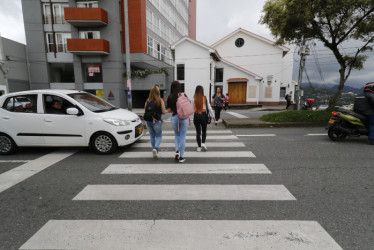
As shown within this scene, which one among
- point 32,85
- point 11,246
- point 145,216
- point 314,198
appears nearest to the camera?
point 11,246

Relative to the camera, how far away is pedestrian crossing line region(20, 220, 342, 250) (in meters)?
2.25

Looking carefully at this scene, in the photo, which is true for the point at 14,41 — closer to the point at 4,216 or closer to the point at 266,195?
the point at 4,216

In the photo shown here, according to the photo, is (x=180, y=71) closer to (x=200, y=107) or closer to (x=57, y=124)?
(x=200, y=107)

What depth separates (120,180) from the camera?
13.0ft

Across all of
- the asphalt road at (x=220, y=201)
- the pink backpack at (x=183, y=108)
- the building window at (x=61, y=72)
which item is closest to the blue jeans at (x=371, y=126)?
the asphalt road at (x=220, y=201)

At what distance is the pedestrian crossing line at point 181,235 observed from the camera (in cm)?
225

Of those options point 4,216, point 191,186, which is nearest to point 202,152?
point 191,186

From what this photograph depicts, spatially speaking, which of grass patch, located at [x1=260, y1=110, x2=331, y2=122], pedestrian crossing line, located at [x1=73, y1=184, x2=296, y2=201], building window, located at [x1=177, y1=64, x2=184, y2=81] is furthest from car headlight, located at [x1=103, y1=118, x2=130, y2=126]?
building window, located at [x1=177, y1=64, x2=184, y2=81]

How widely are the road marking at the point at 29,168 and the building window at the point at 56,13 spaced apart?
21976 mm

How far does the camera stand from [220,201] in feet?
10.3

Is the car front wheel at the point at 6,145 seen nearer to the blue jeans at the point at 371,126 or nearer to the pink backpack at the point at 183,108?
the pink backpack at the point at 183,108

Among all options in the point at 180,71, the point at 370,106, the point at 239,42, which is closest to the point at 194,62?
the point at 180,71

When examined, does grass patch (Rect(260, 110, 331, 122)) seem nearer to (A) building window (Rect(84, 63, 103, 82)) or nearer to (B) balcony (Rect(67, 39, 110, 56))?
(B) balcony (Rect(67, 39, 110, 56))

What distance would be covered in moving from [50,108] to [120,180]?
3393mm
